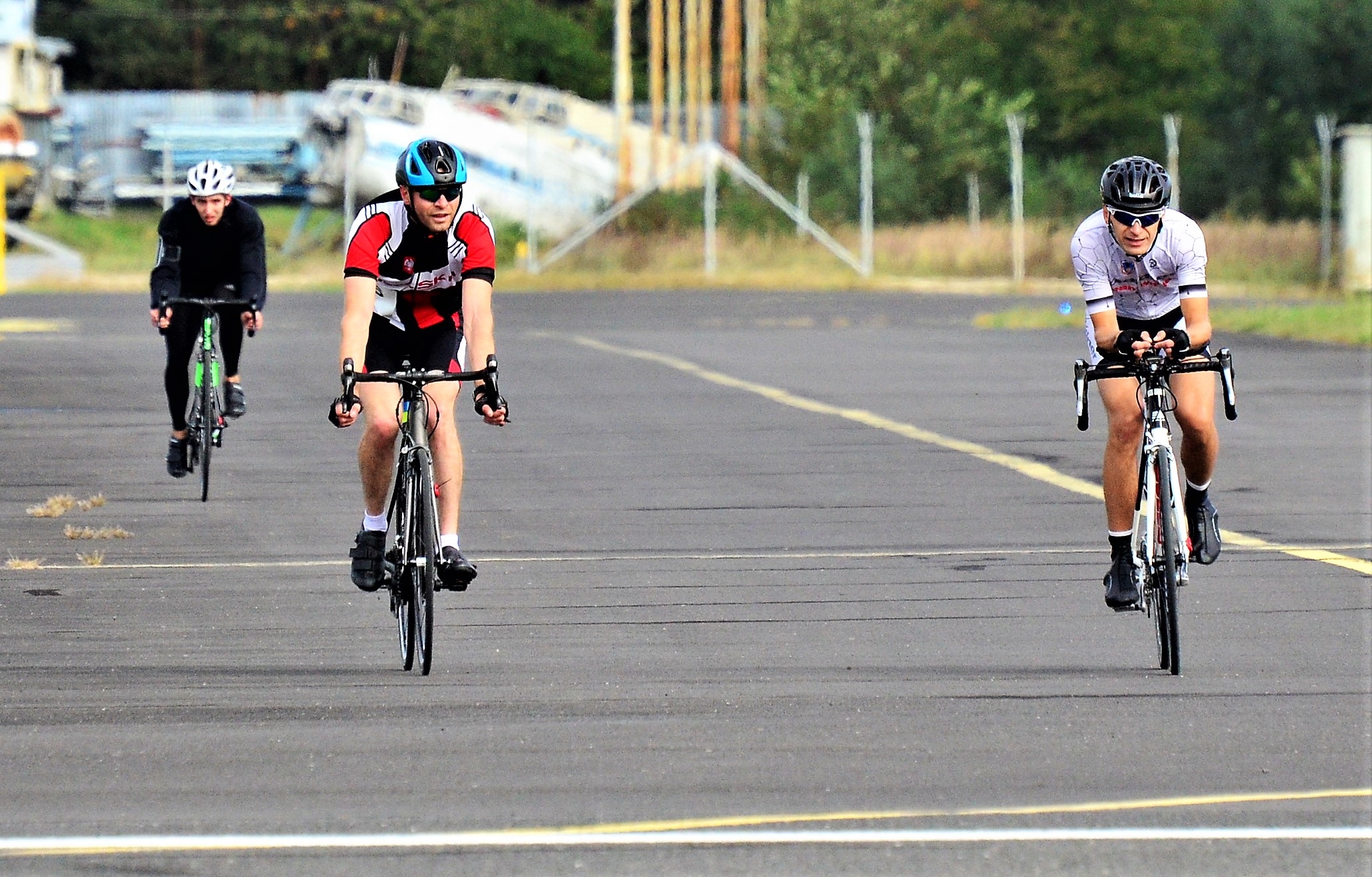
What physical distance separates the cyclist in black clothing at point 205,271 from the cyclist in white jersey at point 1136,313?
671 centimetres

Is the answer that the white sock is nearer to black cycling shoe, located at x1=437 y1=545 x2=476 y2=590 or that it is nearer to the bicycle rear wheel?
black cycling shoe, located at x1=437 y1=545 x2=476 y2=590

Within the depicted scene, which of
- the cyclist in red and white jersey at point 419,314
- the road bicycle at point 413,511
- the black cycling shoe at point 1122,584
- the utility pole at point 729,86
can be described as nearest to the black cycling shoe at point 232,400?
the cyclist in red and white jersey at point 419,314

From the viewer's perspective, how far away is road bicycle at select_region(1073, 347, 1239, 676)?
8688 millimetres

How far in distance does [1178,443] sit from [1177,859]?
10441 millimetres

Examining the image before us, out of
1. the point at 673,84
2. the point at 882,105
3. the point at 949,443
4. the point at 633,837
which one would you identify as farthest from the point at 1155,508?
the point at 882,105

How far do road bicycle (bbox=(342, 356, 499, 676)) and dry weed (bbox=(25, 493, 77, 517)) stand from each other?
458cm

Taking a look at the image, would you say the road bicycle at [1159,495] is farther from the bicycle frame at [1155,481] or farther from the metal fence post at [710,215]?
the metal fence post at [710,215]

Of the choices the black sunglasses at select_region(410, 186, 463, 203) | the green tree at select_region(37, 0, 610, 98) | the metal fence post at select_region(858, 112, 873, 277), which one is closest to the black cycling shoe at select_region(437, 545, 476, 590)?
the black sunglasses at select_region(410, 186, 463, 203)

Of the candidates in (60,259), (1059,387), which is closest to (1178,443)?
(1059,387)

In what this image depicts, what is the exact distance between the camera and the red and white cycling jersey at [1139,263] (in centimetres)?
941

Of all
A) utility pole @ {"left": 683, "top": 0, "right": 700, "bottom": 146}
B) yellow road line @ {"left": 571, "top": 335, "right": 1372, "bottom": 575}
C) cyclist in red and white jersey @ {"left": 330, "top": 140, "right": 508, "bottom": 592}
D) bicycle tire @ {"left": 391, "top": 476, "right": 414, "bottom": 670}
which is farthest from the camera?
utility pole @ {"left": 683, "top": 0, "right": 700, "bottom": 146}

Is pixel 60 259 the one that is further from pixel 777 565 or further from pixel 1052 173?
pixel 777 565

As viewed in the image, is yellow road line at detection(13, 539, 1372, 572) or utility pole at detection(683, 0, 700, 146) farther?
utility pole at detection(683, 0, 700, 146)

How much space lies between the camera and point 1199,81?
72750mm
